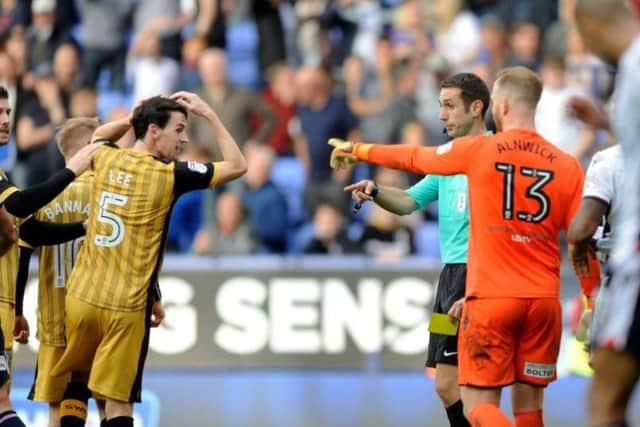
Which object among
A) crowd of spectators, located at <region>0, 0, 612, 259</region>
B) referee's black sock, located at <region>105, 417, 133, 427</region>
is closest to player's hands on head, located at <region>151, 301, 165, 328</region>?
referee's black sock, located at <region>105, 417, 133, 427</region>

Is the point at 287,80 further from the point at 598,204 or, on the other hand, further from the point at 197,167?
the point at 598,204

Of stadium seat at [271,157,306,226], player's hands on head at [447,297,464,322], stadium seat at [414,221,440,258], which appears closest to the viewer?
player's hands on head at [447,297,464,322]

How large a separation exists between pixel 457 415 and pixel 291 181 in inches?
309

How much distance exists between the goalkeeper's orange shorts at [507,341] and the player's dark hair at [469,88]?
1.22m

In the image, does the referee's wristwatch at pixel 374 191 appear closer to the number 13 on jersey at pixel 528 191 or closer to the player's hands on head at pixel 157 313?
the number 13 on jersey at pixel 528 191

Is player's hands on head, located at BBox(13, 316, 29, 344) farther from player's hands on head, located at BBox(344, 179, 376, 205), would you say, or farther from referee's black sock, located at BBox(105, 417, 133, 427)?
player's hands on head, located at BBox(344, 179, 376, 205)

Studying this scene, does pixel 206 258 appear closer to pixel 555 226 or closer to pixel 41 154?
pixel 41 154

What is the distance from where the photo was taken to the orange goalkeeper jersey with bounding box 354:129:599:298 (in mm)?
7871

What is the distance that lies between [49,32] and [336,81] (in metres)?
3.40

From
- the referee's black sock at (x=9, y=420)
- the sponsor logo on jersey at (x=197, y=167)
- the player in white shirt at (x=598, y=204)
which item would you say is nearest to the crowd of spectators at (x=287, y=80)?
the sponsor logo on jersey at (x=197, y=167)

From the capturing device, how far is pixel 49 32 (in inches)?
681

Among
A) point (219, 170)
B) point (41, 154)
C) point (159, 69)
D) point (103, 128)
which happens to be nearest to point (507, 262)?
point (219, 170)

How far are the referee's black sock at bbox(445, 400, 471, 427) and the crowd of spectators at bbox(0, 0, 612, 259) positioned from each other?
5.03 metres

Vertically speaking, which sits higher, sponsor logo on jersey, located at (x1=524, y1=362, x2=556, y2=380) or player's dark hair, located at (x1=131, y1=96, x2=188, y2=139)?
player's dark hair, located at (x1=131, y1=96, x2=188, y2=139)
